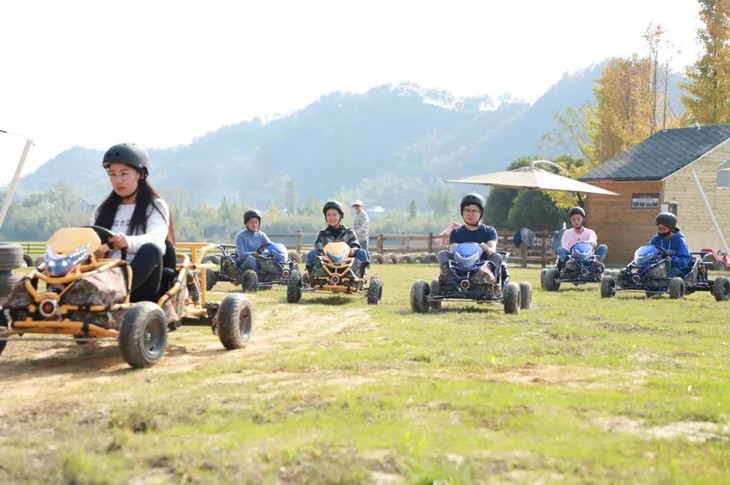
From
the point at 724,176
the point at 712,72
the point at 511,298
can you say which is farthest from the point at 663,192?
the point at 511,298

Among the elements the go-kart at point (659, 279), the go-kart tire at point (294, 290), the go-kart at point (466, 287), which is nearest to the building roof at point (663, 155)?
the go-kart at point (659, 279)

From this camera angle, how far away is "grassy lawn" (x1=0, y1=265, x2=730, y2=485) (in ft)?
14.3

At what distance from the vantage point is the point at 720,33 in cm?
4150

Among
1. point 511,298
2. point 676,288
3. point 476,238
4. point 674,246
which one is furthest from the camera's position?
point 674,246

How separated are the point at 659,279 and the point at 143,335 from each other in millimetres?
11335

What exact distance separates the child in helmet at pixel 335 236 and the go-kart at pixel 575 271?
499cm

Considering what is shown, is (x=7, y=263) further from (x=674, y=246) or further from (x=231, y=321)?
(x=674, y=246)

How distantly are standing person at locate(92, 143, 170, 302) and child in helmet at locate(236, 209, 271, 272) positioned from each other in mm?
9602

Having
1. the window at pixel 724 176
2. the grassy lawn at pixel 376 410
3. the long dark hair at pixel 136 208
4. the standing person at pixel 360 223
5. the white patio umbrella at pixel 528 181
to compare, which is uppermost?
the window at pixel 724 176

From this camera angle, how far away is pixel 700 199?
1565 inches

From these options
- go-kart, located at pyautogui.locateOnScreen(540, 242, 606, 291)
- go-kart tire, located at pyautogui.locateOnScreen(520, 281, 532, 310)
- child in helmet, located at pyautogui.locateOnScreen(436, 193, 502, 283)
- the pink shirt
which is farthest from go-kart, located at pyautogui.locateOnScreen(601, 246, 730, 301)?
child in helmet, located at pyautogui.locateOnScreen(436, 193, 502, 283)

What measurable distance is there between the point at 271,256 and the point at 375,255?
18779 mm

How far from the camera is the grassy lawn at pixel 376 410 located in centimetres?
437

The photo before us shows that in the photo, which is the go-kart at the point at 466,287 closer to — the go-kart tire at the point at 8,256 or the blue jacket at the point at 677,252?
the blue jacket at the point at 677,252
